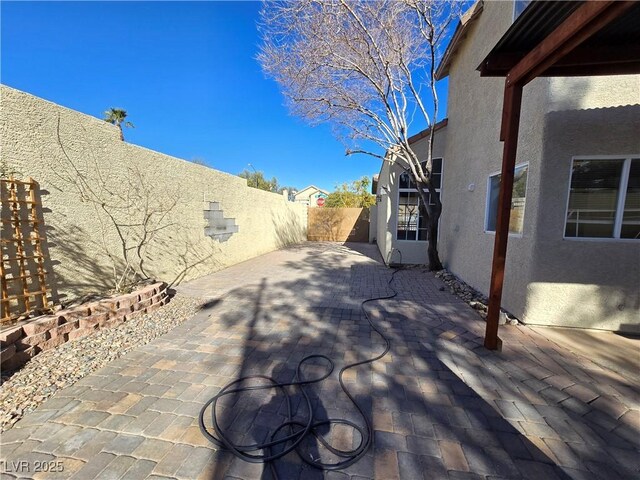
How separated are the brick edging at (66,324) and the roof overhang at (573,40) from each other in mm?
5698

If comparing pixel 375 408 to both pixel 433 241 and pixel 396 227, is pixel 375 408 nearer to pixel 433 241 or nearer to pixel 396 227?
pixel 433 241

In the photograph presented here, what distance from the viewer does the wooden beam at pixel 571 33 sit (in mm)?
1814

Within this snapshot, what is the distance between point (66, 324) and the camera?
10.1 ft

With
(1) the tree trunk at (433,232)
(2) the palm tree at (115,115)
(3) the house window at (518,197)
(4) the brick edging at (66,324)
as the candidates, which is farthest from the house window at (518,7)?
(2) the palm tree at (115,115)

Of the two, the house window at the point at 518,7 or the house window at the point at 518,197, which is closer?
the house window at the point at 518,197

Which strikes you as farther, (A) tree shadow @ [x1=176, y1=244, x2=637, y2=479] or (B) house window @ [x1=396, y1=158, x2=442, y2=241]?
(B) house window @ [x1=396, y1=158, x2=442, y2=241]

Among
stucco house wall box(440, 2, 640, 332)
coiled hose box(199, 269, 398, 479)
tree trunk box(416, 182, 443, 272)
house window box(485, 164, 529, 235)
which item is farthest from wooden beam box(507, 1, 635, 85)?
tree trunk box(416, 182, 443, 272)

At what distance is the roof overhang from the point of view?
1.98 meters

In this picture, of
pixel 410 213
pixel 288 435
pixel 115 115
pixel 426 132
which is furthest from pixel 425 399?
pixel 115 115

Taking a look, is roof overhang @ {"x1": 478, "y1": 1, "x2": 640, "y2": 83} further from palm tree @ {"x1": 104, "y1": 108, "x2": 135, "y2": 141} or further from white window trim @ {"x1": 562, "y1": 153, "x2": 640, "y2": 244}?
palm tree @ {"x1": 104, "y1": 108, "x2": 135, "y2": 141}

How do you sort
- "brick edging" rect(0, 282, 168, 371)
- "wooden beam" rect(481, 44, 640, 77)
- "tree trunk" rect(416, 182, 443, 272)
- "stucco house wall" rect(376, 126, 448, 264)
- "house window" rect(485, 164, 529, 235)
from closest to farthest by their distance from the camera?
"brick edging" rect(0, 282, 168, 371)
"wooden beam" rect(481, 44, 640, 77)
"house window" rect(485, 164, 529, 235)
"tree trunk" rect(416, 182, 443, 272)
"stucco house wall" rect(376, 126, 448, 264)

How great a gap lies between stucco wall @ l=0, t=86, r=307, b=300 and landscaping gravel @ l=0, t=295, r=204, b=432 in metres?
0.99

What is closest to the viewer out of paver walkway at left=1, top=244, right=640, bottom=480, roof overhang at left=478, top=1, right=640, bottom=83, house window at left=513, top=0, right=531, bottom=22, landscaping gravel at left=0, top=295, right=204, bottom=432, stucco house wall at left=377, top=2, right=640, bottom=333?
paver walkway at left=1, top=244, right=640, bottom=480

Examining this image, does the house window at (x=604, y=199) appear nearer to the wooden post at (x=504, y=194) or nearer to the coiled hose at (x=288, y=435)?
the wooden post at (x=504, y=194)
